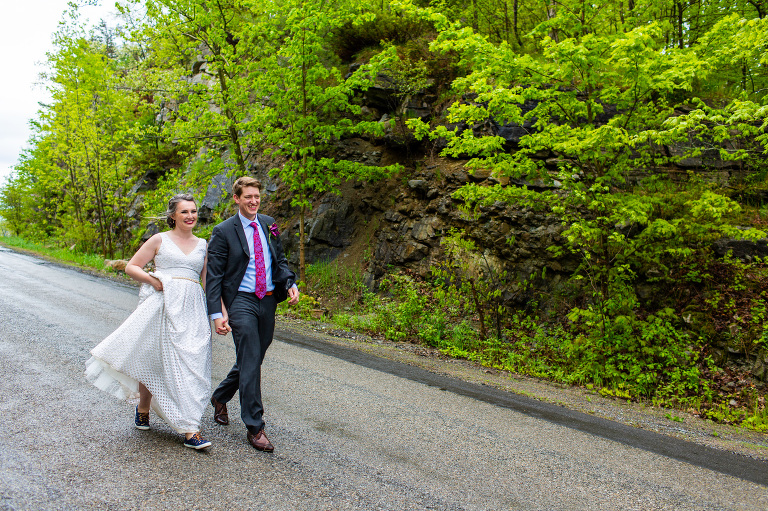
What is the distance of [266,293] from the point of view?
408 centimetres

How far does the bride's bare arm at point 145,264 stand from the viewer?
3791 mm

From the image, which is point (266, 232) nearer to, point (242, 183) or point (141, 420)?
point (242, 183)

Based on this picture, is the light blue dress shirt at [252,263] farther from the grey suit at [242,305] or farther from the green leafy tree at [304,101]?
the green leafy tree at [304,101]

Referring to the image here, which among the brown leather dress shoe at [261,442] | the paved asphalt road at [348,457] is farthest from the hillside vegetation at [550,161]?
the brown leather dress shoe at [261,442]

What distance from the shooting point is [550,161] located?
11438mm

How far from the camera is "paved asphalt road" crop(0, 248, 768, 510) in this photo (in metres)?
3.16

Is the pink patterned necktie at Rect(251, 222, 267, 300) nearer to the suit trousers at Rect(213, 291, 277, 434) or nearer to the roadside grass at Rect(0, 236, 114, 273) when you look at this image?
the suit trousers at Rect(213, 291, 277, 434)

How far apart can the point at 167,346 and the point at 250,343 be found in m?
0.65

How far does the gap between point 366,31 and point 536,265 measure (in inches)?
474

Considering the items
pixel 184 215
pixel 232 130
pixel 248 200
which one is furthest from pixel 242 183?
pixel 232 130

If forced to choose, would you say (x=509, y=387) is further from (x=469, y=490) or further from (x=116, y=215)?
(x=116, y=215)

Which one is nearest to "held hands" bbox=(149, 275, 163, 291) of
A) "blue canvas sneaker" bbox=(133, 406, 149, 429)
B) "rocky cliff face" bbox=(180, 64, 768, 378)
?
"blue canvas sneaker" bbox=(133, 406, 149, 429)

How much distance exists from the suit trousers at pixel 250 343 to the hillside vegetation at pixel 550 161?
17.7ft

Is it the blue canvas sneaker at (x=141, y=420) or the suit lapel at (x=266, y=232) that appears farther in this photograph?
the suit lapel at (x=266, y=232)
